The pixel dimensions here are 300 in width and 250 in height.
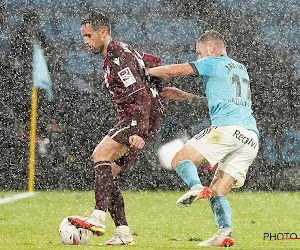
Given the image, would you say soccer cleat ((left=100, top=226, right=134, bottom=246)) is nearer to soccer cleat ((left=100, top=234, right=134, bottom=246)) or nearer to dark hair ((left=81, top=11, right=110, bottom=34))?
soccer cleat ((left=100, top=234, right=134, bottom=246))

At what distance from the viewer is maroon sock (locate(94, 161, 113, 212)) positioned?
4957mm

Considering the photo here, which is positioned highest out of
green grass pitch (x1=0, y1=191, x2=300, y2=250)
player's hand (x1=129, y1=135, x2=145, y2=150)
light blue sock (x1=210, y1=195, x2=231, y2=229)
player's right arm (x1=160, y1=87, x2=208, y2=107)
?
player's right arm (x1=160, y1=87, x2=208, y2=107)

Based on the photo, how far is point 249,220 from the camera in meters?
7.34

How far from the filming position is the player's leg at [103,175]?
16.0 feet

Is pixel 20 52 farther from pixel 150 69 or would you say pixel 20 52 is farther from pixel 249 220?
pixel 150 69

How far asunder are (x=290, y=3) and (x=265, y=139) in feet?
7.58

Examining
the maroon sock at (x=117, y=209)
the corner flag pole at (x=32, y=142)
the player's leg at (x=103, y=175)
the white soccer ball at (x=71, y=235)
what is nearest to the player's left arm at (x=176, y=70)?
the player's leg at (x=103, y=175)

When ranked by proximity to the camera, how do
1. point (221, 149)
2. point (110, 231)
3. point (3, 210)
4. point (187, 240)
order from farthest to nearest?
point (3, 210) < point (110, 231) < point (187, 240) < point (221, 149)

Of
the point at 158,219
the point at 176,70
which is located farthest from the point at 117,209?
the point at 158,219

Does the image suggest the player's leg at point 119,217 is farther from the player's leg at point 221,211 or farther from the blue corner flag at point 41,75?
the blue corner flag at point 41,75

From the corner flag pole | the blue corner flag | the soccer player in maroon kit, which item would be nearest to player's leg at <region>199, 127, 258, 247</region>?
the soccer player in maroon kit

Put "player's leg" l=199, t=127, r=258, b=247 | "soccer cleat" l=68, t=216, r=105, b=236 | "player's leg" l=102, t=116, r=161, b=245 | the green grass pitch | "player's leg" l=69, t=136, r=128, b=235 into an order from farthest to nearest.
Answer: the green grass pitch, "player's leg" l=102, t=116, r=161, b=245, "player's leg" l=199, t=127, r=258, b=247, "player's leg" l=69, t=136, r=128, b=235, "soccer cleat" l=68, t=216, r=105, b=236

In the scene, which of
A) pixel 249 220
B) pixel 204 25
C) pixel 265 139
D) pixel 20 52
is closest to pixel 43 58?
pixel 20 52

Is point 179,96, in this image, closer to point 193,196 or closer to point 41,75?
point 193,196
